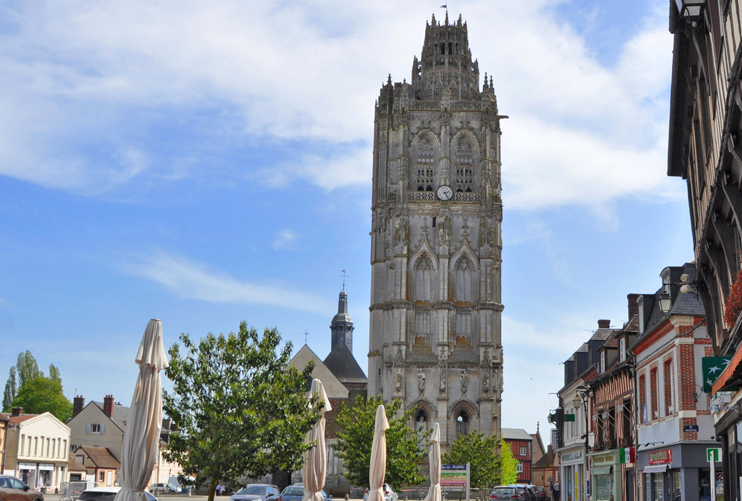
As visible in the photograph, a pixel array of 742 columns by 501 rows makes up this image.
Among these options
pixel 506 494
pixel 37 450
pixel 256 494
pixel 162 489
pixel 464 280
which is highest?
pixel 464 280

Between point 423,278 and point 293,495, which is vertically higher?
point 423,278

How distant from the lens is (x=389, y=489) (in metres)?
45.0

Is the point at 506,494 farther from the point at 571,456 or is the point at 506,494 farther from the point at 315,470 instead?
the point at 315,470

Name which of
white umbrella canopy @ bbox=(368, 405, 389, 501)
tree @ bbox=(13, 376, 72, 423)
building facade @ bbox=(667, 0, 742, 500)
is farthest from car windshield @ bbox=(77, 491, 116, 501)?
tree @ bbox=(13, 376, 72, 423)

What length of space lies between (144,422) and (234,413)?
10.1m

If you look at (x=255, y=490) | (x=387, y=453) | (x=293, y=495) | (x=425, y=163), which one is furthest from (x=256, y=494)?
(x=425, y=163)

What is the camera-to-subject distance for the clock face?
80000 millimetres

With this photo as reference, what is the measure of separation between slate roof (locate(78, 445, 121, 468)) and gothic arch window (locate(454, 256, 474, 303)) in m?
32.8

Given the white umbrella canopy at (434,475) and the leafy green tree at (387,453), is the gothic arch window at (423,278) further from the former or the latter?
the white umbrella canopy at (434,475)

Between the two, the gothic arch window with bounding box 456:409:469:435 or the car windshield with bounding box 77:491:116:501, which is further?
the gothic arch window with bounding box 456:409:469:435

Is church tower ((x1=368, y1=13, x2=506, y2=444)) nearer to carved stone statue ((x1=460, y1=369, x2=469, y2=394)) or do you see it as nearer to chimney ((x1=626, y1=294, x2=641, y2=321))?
carved stone statue ((x1=460, y1=369, x2=469, y2=394))

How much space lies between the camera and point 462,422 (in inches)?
3002

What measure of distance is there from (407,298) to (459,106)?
19.9m

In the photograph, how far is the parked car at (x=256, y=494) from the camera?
1156 inches
